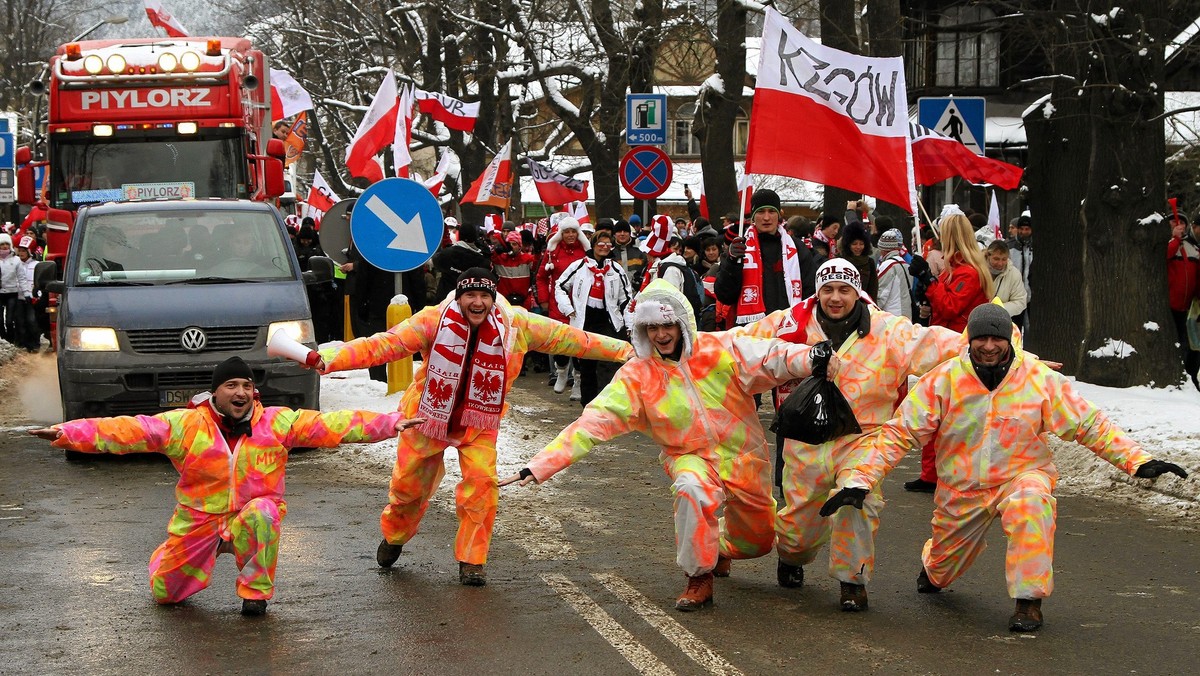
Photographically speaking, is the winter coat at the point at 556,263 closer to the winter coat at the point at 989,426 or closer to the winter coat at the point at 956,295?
the winter coat at the point at 956,295

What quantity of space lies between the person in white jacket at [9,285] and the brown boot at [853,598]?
61.4 feet

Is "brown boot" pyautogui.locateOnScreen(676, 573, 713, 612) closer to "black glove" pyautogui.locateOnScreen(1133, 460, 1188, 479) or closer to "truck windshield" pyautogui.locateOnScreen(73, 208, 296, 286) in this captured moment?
"black glove" pyautogui.locateOnScreen(1133, 460, 1188, 479)

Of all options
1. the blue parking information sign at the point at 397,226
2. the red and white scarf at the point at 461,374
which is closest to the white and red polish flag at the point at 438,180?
the blue parking information sign at the point at 397,226

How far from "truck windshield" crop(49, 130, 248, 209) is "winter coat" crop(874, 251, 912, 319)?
7.83 m

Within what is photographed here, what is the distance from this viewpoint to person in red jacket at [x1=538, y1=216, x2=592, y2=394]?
15359 millimetres

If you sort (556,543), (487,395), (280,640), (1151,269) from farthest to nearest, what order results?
(1151,269) < (556,543) < (487,395) < (280,640)

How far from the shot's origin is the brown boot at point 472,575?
7262 mm

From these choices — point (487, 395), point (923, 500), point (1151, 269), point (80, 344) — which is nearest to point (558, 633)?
point (487, 395)

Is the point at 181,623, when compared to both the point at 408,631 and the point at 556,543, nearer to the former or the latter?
the point at 408,631

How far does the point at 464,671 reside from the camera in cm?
577

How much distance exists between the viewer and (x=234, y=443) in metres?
6.85

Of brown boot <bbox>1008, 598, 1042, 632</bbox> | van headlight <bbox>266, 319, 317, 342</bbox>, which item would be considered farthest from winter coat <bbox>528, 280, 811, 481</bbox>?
van headlight <bbox>266, 319, 317, 342</bbox>

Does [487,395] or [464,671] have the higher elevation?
[487,395]

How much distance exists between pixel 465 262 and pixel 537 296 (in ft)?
28.6
